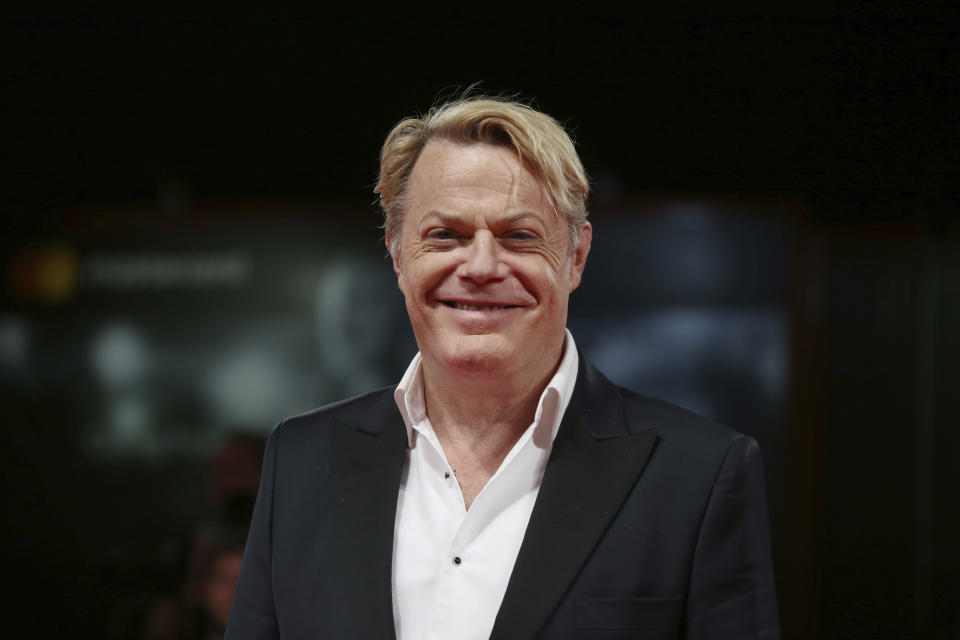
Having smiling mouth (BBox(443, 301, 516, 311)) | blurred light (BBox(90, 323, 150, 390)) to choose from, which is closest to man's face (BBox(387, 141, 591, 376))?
smiling mouth (BBox(443, 301, 516, 311))

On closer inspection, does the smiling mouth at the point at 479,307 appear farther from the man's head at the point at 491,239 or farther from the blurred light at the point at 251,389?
the blurred light at the point at 251,389

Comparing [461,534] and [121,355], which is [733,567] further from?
[121,355]

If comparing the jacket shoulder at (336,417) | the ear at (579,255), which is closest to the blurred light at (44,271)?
the jacket shoulder at (336,417)

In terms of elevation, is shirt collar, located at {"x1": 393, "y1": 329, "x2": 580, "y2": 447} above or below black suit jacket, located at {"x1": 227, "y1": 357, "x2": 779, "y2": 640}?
above

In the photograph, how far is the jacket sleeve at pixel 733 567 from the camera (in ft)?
4.80

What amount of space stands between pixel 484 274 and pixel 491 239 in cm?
6

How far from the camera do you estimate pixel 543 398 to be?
1579 millimetres

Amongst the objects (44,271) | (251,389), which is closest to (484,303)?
(251,389)

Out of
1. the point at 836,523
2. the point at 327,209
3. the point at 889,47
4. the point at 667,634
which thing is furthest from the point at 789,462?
the point at 667,634

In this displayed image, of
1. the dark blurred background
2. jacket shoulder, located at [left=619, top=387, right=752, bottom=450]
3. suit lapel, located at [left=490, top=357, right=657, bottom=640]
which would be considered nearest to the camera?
suit lapel, located at [left=490, top=357, right=657, bottom=640]

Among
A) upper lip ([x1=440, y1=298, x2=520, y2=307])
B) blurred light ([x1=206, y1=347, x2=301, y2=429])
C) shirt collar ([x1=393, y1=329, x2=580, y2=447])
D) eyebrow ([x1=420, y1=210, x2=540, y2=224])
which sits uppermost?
eyebrow ([x1=420, y1=210, x2=540, y2=224])

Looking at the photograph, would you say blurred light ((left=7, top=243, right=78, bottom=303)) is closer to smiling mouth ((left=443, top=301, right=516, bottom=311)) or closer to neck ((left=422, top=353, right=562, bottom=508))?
neck ((left=422, top=353, right=562, bottom=508))

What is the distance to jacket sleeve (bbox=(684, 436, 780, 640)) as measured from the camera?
1463 millimetres

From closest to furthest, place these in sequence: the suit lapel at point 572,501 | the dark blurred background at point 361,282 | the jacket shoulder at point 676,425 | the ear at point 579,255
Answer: the suit lapel at point 572,501
the jacket shoulder at point 676,425
the ear at point 579,255
the dark blurred background at point 361,282
